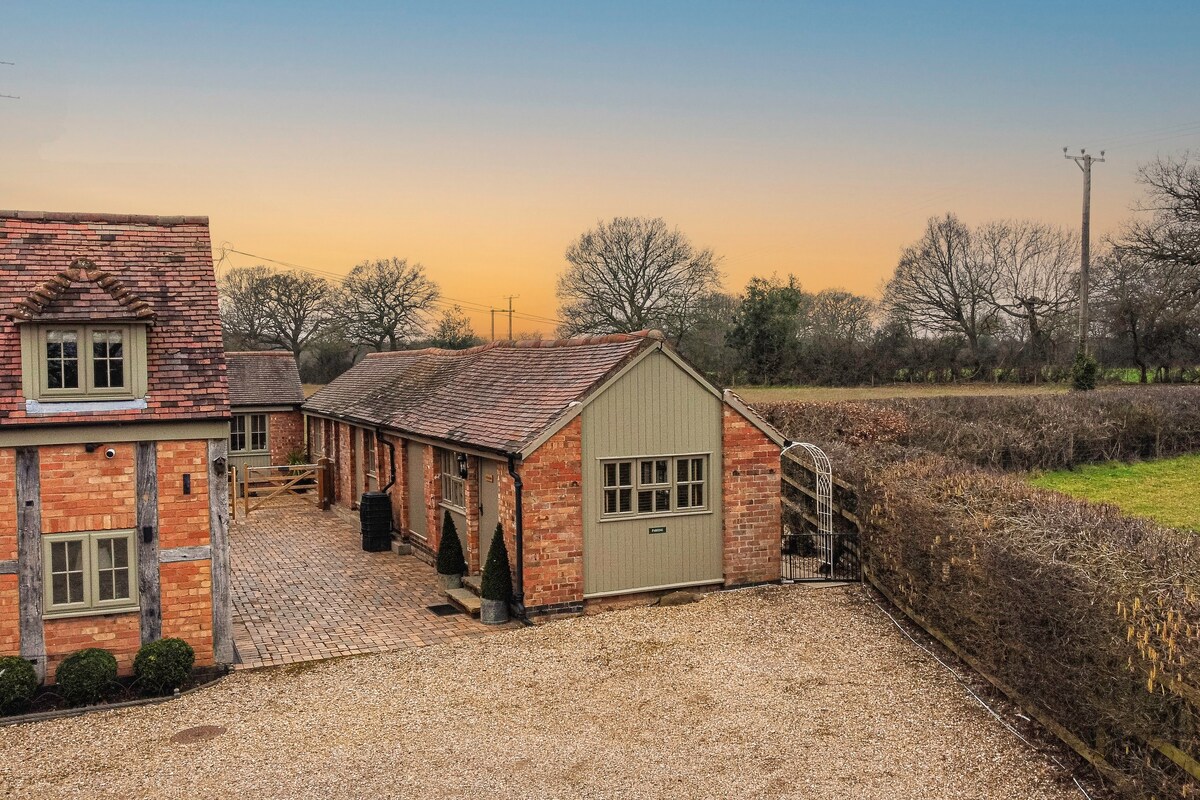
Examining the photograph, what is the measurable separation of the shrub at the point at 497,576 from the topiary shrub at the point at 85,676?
5.15 meters

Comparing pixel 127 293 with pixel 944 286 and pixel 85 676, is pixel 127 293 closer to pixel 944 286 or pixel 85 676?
pixel 85 676

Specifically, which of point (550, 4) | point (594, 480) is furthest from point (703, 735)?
point (550, 4)

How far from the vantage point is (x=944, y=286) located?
51.2m

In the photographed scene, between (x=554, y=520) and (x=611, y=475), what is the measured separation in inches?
49.3

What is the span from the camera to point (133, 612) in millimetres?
10672

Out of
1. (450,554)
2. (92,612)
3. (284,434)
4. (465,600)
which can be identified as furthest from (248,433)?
(92,612)

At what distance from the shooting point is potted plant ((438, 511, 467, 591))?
15.0m

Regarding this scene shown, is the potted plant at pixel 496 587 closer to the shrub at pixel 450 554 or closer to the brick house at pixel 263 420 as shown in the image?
the shrub at pixel 450 554

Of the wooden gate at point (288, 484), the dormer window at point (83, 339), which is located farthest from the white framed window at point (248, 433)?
the dormer window at point (83, 339)

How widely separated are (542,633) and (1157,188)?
1336 inches

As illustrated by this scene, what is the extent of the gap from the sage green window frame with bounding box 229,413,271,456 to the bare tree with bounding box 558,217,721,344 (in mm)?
24262

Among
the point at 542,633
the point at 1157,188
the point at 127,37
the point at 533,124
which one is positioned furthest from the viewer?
the point at 1157,188

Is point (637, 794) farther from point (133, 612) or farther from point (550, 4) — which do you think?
point (550, 4)

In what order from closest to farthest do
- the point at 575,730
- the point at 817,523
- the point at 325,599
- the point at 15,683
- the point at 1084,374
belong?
the point at 575,730, the point at 15,683, the point at 325,599, the point at 817,523, the point at 1084,374
